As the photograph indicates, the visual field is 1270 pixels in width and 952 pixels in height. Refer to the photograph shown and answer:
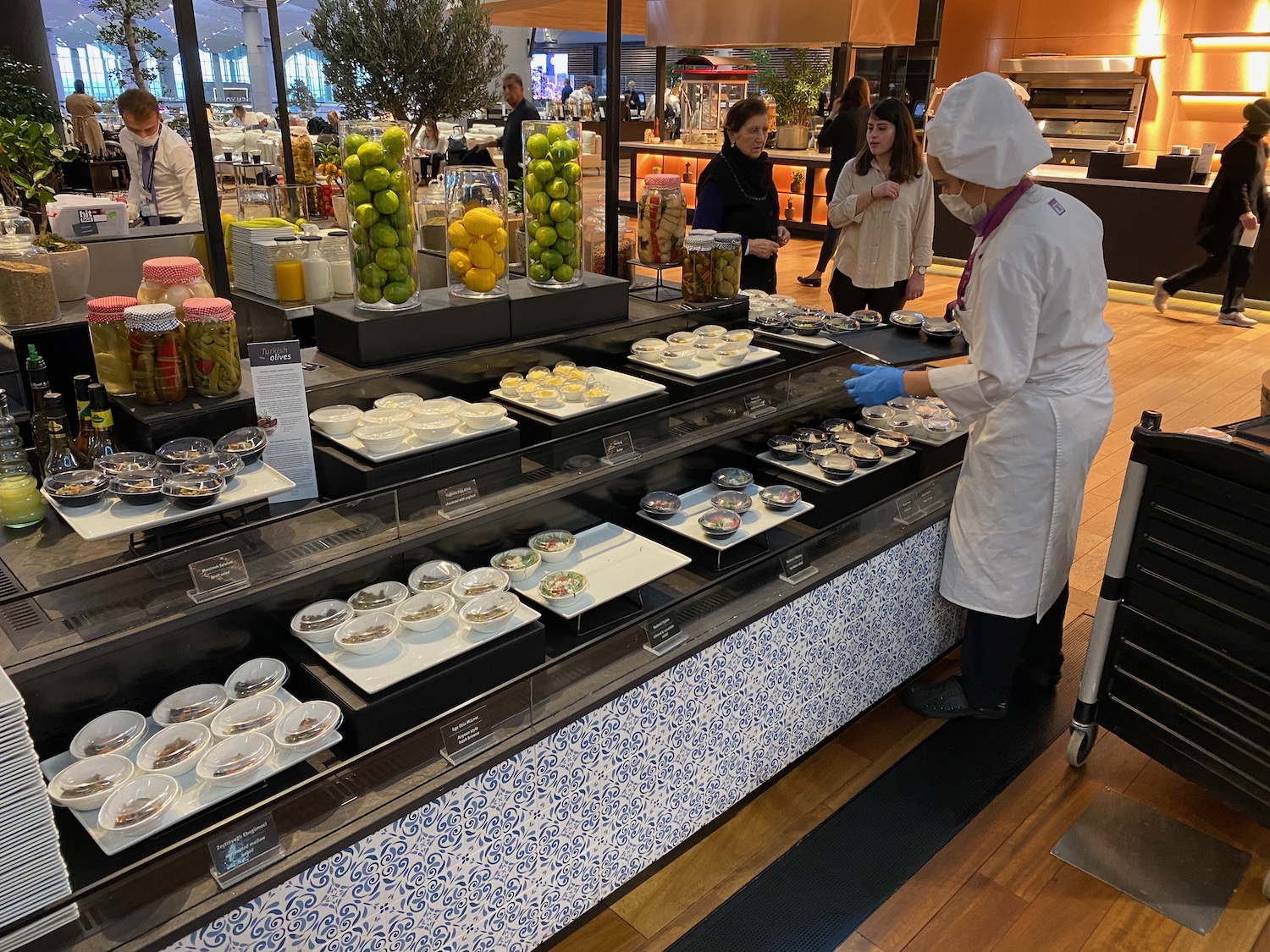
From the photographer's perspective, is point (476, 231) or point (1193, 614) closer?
point (1193, 614)

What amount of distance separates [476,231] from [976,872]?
1982mm

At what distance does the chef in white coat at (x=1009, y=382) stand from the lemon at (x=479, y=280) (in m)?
1.02

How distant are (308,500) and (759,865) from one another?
1331mm

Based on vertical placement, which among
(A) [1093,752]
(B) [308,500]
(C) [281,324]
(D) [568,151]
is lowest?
(A) [1093,752]

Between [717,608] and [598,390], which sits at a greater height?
[598,390]

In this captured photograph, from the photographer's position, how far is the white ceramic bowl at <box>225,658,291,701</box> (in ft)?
5.38

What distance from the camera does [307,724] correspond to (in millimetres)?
1549

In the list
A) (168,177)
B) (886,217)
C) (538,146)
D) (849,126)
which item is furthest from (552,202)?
(849,126)

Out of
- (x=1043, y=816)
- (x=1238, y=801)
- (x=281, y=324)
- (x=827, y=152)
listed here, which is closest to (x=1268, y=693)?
(x=1238, y=801)

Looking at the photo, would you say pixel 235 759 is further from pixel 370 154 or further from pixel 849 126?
pixel 849 126

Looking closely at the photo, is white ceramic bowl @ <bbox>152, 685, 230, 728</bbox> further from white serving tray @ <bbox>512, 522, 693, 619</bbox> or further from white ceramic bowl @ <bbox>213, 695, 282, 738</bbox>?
white serving tray @ <bbox>512, 522, 693, 619</bbox>

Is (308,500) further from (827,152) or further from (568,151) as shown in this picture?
(827,152)

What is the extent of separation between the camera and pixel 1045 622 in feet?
9.20

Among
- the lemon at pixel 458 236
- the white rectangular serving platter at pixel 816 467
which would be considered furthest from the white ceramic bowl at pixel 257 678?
the white rectangular serving platter at pixel 816 467
